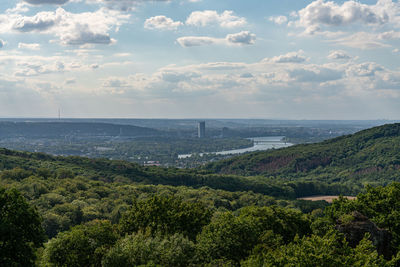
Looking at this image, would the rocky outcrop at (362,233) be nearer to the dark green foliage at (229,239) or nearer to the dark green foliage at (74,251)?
the dark green foliage at (229,239)

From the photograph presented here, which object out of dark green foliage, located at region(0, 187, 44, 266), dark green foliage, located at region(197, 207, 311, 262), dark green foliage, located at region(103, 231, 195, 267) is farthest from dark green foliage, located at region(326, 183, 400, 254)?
dark green foliage, located at region(0, 187, 44, 266)

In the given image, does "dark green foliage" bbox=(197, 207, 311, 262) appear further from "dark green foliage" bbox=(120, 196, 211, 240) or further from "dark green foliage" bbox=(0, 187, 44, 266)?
"dark green foliage" bbox=(0, 187, 44, 266)

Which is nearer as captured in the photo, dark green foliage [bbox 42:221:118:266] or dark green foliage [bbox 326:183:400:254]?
dark green foliage [bbox 42:221:118:266]

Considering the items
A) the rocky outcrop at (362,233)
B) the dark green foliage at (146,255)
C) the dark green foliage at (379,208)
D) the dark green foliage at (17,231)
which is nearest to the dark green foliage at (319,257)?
the dark green foliage at (146,255)

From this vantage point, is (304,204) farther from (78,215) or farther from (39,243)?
(39,243)

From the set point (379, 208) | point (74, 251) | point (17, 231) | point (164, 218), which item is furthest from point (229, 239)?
point (379, 208)

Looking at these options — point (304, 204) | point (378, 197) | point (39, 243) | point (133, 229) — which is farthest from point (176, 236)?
point (304, 204)

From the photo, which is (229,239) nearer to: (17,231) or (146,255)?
(146,255)
